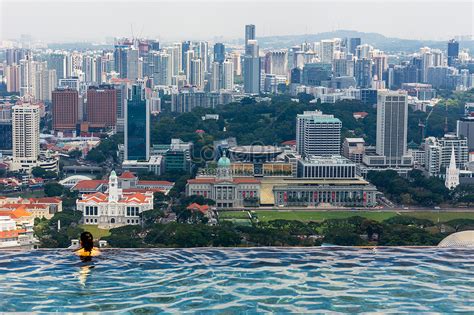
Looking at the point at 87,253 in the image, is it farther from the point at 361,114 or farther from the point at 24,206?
the point at 361,114

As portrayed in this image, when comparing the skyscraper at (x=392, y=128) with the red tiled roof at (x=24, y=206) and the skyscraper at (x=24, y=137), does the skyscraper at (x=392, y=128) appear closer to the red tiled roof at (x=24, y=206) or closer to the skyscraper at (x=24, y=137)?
the skyscraper at (x=24, y=137)

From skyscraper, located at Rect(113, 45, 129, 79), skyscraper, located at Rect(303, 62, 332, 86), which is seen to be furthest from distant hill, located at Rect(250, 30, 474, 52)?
skyscraper, located at Rect(113, 45, 129, 79)

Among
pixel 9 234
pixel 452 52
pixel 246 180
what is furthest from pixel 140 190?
pixel 452 52

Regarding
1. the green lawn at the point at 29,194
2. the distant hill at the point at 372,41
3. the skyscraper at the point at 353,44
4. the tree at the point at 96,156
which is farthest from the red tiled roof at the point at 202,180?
the skyscraper at the point at 353,44

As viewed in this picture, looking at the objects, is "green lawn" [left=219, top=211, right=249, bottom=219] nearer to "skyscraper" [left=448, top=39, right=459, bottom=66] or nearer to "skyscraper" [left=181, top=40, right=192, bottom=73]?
"skyscraper" [left=181, top=40, right=192, bottom=73]

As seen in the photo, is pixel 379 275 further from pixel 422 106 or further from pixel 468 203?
pixel 422 106

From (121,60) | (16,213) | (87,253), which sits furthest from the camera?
(121,60)

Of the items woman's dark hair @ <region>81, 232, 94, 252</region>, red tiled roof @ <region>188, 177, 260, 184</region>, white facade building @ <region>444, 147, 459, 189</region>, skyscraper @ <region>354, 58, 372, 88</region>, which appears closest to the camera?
woman's dark hair @ <region>81, 232, 94, 252</region>
